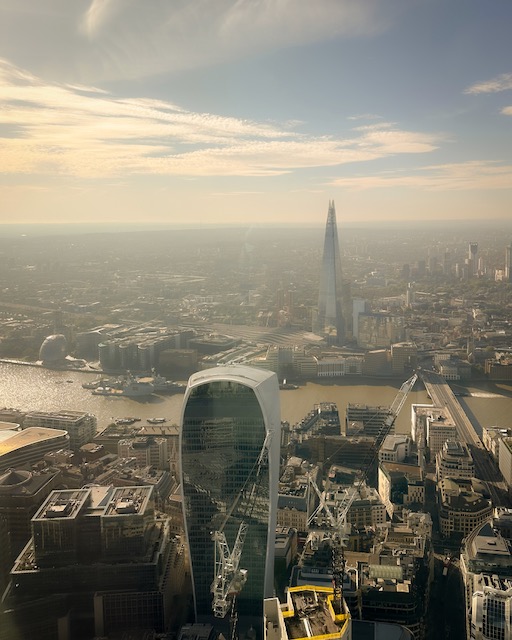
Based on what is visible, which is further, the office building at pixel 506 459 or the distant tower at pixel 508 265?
the distant tower at pixel 508 265

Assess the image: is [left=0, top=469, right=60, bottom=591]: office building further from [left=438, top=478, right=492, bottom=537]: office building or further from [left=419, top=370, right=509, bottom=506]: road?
[left=419, top=370, right=509, bottom=506]: road

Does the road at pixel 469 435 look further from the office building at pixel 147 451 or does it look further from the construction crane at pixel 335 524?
the office building at pixel 147 451

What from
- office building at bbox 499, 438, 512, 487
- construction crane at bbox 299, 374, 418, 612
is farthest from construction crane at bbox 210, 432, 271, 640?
office building at bbox 499, 438, 512, 487

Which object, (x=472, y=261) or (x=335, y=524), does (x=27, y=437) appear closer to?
(x=335, y=524)

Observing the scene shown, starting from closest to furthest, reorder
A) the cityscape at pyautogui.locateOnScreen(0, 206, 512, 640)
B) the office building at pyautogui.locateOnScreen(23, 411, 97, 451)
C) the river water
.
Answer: the cityscape at pyautogui.locateOnScreen(0, 206, 512, 640) < the office building at pyautogui.locateOnScreen(23, 411, 97, 451) < the river water

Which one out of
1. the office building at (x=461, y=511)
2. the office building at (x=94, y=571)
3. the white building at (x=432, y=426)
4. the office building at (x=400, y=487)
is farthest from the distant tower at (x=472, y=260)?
the office building at (x=94, y=571)

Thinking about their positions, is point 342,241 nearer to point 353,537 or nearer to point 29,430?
point 29,430

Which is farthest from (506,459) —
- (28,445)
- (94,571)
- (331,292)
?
(331,292)
